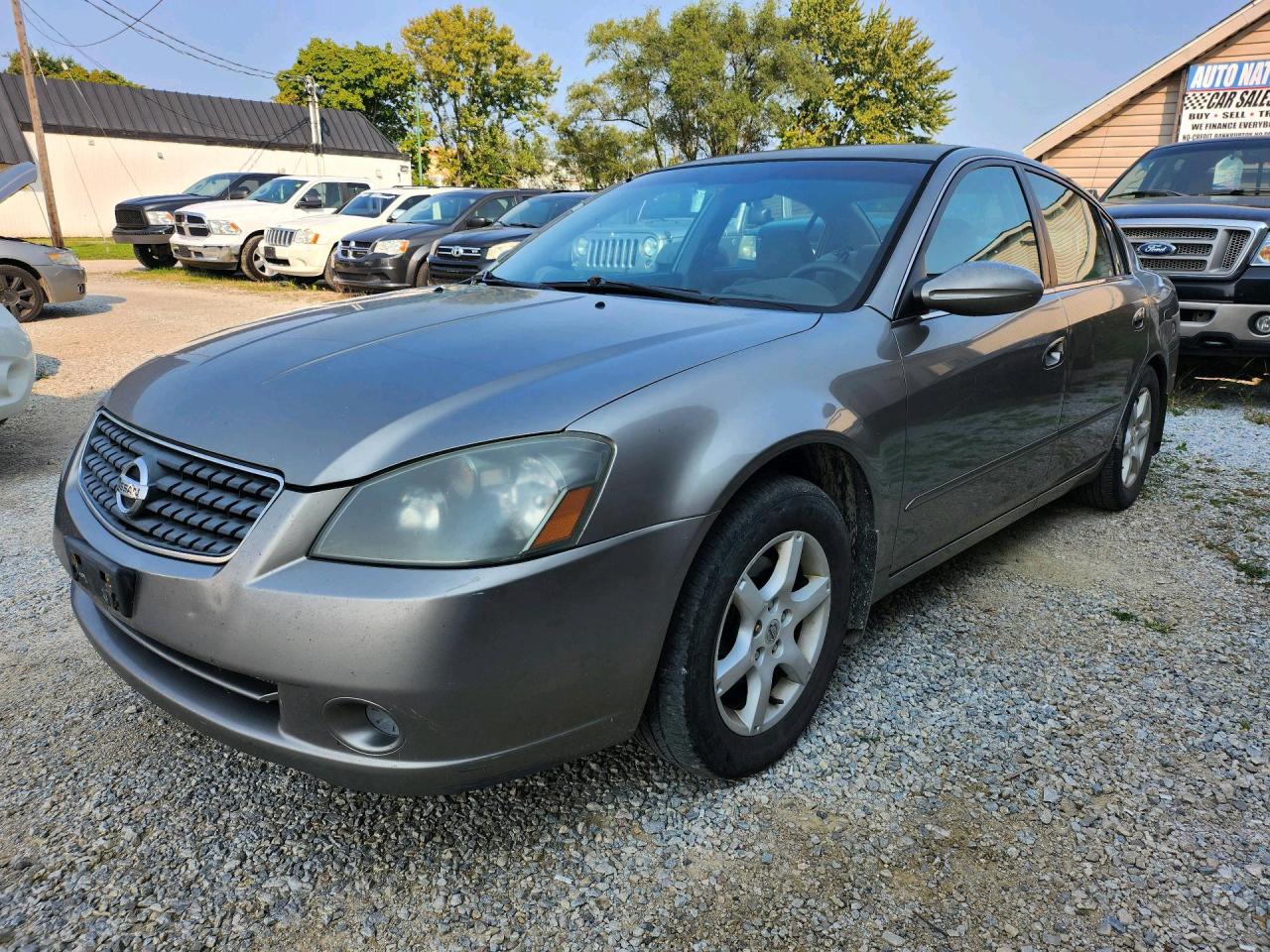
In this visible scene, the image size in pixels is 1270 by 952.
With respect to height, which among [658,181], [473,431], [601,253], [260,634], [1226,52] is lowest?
[260,634]

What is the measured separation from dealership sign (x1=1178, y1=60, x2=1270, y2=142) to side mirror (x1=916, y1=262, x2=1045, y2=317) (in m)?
17.2

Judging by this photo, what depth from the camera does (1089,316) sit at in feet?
11.7

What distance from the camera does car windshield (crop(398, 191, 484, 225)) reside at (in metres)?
13.2

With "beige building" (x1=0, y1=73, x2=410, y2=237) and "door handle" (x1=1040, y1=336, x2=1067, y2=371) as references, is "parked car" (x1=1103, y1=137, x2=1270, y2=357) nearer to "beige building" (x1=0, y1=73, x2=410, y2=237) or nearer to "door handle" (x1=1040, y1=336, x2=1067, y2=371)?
"door handle" (x1=1040, y1=336, x2=1067, y2=371)

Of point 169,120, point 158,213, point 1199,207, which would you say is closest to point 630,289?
point 1199,207

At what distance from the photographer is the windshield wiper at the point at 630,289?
2.67m

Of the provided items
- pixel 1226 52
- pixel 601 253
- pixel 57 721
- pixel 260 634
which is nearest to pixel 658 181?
pixel 601 253

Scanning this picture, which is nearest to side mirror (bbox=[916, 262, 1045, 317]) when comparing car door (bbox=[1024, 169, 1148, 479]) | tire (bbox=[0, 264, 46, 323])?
car door (bbox=[1024, 169, 1148, 479])

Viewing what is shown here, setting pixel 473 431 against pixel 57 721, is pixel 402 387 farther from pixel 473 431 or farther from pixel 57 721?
pixel 57 721

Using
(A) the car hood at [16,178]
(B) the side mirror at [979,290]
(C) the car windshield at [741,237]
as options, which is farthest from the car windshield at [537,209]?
(B) the side mirror at [979,290]

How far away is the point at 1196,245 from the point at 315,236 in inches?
450

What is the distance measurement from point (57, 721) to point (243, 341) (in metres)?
1.17

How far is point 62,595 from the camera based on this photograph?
336cm

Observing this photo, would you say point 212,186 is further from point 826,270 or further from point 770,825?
point 770,825
